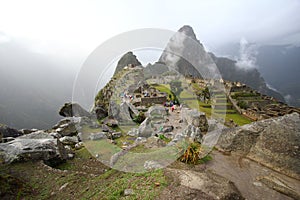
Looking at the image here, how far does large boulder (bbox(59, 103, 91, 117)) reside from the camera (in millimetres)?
23625

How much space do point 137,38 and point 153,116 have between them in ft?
38.9

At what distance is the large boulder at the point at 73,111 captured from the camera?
23.6m

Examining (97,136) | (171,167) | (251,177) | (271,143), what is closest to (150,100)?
(97,136)

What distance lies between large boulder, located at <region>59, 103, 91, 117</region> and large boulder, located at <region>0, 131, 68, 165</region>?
45.3 feet

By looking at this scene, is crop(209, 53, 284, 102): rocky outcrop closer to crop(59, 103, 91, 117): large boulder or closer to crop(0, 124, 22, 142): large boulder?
crop(59, 103, 91, 117): large boulder

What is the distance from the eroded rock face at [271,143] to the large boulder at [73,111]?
20.0 meters

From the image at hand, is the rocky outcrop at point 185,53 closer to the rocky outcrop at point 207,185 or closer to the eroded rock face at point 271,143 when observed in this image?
the eroded rock face at point 271,143

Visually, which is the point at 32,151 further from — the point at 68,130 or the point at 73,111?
the point at 73,111

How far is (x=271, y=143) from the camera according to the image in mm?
7348

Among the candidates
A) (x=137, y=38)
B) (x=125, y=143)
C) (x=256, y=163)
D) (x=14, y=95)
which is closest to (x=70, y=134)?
(x=125, y=143)

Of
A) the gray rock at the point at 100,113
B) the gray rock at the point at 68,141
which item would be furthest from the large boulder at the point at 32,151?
the gray rock at the point at 100,113

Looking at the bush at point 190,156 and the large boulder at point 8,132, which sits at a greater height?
the bush at point 190,156

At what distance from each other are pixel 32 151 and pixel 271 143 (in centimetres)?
1222

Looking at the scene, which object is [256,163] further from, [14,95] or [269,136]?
[14,95]
